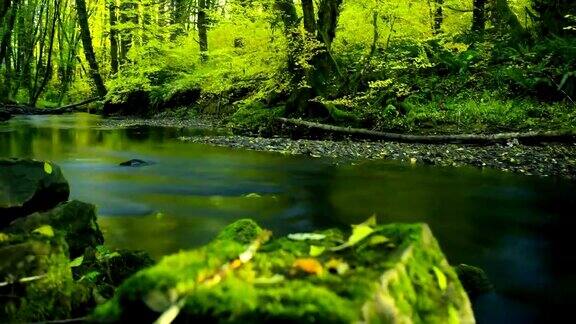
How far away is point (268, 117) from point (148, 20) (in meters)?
14.8

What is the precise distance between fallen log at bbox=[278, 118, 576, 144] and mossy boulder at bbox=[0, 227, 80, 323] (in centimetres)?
1192

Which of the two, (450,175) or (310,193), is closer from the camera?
(310,193)

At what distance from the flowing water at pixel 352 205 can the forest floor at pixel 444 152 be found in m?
0.63

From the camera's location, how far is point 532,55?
1653cm

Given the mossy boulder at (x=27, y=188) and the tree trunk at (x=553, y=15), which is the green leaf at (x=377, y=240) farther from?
the tree trunk at (x=553, y=15)

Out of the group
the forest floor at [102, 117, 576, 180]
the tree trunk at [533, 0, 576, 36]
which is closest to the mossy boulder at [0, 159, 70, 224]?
the forest floor at [102, 117, 576, 180]

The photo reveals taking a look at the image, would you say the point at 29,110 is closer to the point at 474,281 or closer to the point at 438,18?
the point at 438,18

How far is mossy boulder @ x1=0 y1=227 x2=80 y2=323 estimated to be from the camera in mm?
2934

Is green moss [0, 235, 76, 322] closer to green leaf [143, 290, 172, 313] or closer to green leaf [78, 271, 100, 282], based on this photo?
green leaf [78, 271, 100, 282]

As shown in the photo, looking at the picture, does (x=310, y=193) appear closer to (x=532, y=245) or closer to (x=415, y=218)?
(x=415, y=218)

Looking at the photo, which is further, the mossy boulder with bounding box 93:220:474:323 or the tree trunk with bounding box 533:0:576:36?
the tree trunk with bounding box 533:0:576:36

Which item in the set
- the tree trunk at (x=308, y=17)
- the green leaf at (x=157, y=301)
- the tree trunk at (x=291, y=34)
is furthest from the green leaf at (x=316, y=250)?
the tree trunk at (x=308, y=17)

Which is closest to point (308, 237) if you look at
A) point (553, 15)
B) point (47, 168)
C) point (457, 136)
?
point (47, 168)

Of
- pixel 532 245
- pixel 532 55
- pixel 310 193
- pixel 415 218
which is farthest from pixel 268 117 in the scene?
pixel 532 245
